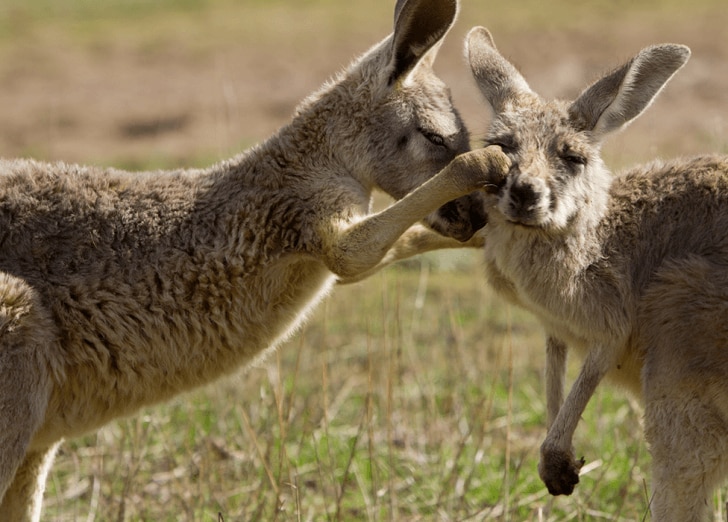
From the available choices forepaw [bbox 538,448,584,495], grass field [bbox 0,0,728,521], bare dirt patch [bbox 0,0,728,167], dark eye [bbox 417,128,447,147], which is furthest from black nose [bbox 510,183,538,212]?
bare dirt patch [bbox 0,0,728,167]

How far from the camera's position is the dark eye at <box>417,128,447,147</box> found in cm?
496

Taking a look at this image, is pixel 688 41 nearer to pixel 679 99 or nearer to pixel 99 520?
pixel 679 99

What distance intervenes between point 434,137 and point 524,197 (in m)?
0.85

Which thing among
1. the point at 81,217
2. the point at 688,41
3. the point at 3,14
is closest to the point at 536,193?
the point at 81,217

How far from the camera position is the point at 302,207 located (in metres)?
4.83

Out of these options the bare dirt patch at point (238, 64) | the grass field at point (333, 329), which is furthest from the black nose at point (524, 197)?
the bare dirt patch at point (238, 64)

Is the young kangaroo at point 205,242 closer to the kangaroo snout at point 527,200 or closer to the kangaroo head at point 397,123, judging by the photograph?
the kangaroo head at point 397,123

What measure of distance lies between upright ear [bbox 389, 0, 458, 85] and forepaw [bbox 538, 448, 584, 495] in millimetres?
1792

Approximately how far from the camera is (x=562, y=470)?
4.25m

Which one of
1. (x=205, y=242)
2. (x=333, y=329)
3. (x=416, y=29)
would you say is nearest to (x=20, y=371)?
(x=205, y=242)

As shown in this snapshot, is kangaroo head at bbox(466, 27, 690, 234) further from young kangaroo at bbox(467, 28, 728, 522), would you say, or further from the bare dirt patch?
the bare dirt patch

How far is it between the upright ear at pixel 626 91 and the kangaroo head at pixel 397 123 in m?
0.67

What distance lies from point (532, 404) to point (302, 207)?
2.82m

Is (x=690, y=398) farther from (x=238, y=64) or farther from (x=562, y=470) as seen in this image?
(x=238, y=64)
